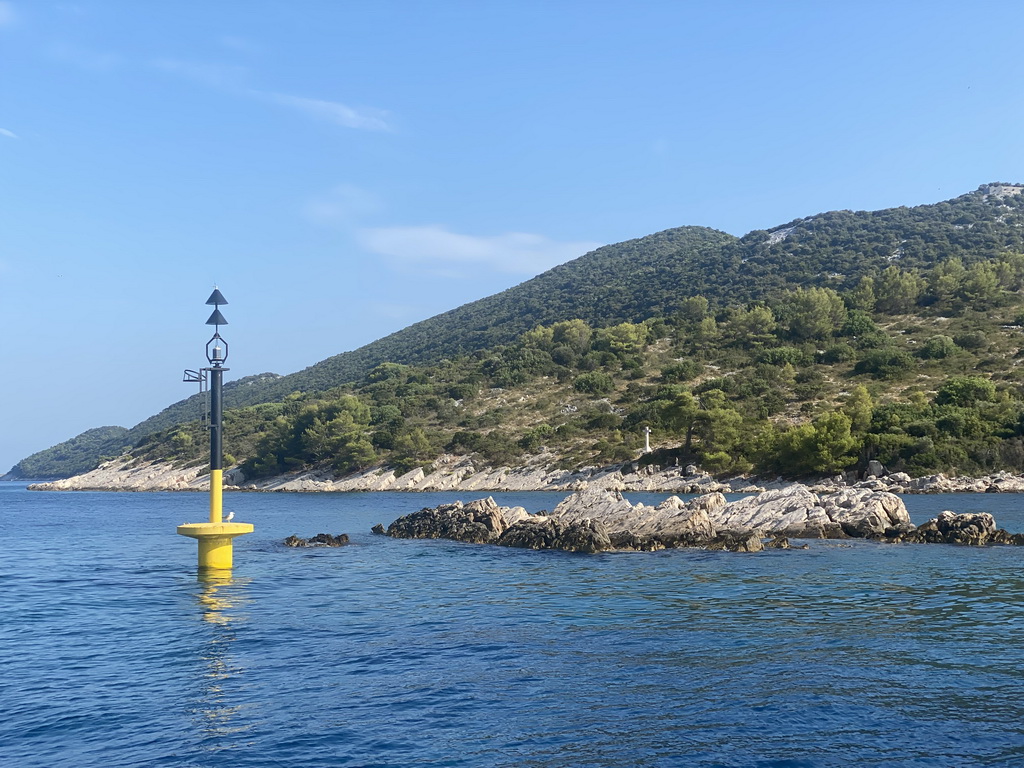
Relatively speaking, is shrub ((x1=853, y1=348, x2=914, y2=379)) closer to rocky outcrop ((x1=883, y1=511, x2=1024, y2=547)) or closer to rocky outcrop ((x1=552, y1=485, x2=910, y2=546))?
rocky outcrop ((x1=552, y1=485, x2=910, y2=546))

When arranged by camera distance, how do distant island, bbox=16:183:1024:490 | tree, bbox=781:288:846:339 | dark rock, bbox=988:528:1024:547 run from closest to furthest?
1. dark rock, bbox=988:528:1024:547
2. distant island, bbox=16:183:1024:490
3. tree, bbox=781:288:846:339

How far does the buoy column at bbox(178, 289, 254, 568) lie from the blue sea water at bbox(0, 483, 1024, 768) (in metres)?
1.13

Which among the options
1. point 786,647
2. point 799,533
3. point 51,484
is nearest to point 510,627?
point 786,647

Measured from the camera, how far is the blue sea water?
35.4ft

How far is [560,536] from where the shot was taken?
34781 millimetres

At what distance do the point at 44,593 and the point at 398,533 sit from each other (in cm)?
1893

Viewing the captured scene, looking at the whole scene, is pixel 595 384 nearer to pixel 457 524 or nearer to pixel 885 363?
pixel 885 363

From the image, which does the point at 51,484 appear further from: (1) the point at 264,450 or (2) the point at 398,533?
(2) the point at 398,533

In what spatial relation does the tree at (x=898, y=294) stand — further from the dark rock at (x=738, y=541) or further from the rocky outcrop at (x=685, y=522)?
the dark rock at (x=738, y=541)

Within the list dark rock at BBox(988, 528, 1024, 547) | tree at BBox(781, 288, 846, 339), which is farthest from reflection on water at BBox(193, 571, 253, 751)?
tree at BBox(781, 288, 846, 339)

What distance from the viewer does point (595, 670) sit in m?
14.5

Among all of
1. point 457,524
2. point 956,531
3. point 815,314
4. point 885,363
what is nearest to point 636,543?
point 457,524

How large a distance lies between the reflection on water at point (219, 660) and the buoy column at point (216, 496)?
0.61 meters

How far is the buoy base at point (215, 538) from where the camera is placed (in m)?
24.6
